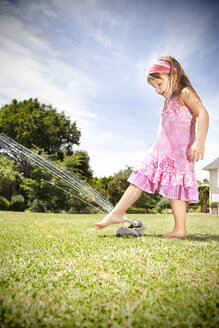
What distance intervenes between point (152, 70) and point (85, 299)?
2.70 m

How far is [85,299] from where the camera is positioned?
1130mm

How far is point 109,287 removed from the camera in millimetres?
1269

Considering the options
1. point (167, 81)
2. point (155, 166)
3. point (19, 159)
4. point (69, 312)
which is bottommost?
point (69, 312)

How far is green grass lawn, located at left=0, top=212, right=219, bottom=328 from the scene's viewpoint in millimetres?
952

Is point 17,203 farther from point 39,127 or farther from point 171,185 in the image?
point 171,185

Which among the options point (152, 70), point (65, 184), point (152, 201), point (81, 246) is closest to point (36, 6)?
point (152, 70)

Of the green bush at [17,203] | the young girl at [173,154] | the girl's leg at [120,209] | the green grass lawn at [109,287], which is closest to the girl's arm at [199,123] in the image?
the young girl at [173,154]

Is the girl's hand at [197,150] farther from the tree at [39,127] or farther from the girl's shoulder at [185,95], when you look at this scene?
the tree at [39,127]

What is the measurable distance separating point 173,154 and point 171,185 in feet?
1.27

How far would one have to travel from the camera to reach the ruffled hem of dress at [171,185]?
2.80m

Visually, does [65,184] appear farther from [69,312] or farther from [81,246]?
[69,312]

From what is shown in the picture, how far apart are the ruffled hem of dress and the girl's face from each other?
1065mm

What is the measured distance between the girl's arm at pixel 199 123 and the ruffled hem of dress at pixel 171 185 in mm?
311

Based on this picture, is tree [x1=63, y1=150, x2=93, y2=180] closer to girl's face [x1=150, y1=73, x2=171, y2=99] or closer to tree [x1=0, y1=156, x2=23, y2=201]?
tree [x1=0, y1=156, x2=23, y2=201]
